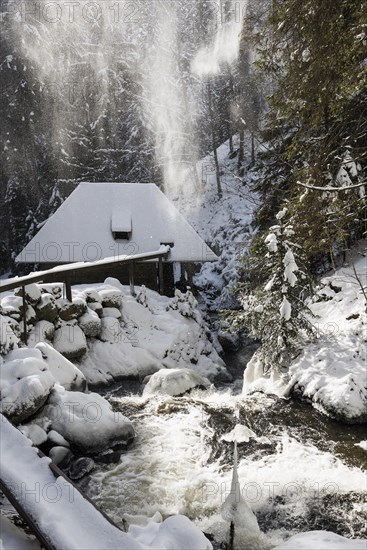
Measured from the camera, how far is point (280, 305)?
30.1 ft

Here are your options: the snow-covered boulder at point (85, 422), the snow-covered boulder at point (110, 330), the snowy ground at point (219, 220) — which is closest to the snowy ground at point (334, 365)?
the snow-covered boulder at point (85, 422)

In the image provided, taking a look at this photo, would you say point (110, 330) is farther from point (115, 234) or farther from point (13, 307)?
point (115, 234)

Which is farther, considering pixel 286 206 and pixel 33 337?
pixel 33 337

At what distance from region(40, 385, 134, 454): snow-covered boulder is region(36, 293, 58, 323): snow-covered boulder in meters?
4.39

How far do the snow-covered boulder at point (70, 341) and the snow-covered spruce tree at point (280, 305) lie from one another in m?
4.61

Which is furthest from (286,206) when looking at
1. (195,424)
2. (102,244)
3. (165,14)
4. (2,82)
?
(165,14)

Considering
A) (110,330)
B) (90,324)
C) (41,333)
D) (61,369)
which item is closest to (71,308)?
(90,324)

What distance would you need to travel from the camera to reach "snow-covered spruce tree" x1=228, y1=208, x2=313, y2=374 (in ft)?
29.6

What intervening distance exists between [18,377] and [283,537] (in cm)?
428

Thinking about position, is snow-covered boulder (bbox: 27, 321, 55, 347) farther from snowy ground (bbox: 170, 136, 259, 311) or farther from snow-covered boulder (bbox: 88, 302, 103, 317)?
snowy ground (bbox: 170, 136, 259, 311)

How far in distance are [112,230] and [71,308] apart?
936 cm

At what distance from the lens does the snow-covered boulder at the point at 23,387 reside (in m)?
5.91

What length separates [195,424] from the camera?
7.46 m

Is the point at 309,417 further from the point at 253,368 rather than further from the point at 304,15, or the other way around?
the point at 304,15
